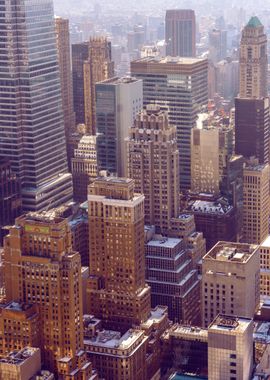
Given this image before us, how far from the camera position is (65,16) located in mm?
141375

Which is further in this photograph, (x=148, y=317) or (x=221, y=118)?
(x=221, y=118)

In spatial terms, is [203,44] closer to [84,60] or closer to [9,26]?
[84,60]

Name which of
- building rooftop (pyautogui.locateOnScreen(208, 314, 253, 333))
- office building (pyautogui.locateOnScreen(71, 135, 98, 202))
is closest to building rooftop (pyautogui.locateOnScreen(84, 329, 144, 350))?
building rooftop (pyautogui.locateOnScreen(208, 314, 253, 333))

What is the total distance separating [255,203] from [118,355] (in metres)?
36.2

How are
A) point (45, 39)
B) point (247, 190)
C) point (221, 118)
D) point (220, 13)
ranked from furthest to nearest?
point (220, 13), point (221, 118), point (45, 39), point (247, 190)

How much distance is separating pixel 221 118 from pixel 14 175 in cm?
3322

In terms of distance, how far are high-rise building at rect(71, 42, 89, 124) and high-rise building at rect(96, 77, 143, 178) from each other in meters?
34.0

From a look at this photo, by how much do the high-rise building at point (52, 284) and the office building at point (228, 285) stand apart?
12908mm

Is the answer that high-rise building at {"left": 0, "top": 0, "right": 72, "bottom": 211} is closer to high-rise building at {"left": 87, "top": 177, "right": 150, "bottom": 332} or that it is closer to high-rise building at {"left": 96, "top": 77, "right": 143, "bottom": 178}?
high-rise building at {"left": 96, "top": 77, "right": 143, "bottom": 178}

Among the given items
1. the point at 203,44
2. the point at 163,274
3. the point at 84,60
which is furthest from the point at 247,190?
the point at 203,44

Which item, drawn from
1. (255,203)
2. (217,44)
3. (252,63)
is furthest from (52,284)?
(217,44)

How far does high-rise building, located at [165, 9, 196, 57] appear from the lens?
553 feet

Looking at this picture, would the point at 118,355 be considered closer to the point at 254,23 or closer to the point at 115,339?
the point at 115,339

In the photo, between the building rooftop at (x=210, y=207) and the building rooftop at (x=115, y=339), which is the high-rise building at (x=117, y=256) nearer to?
the building rooftop at (x=115, y=339)
